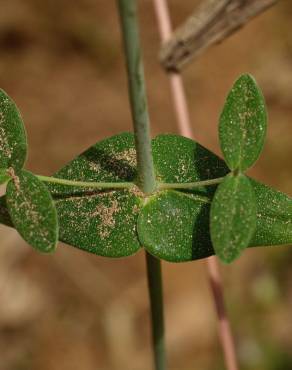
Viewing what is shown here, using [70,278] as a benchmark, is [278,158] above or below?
above

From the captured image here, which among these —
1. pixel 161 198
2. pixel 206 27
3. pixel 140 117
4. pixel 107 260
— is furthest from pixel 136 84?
pixel 107 260

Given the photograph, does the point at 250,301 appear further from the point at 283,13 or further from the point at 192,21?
the point at 192,21

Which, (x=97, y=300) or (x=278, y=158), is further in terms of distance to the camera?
(x=278, y=158)

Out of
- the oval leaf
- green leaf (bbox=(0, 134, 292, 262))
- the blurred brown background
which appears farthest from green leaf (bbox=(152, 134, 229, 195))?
the blurred brown background

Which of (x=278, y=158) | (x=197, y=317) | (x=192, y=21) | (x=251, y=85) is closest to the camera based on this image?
(x=251, y=85)

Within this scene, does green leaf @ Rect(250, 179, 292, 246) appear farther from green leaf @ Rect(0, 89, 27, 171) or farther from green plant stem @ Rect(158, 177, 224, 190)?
green leaf @ Rect(0, 89, 27, 171)

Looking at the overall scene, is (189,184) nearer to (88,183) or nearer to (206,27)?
(88,183)

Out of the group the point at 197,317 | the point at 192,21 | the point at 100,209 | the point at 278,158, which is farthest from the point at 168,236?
the point at 278,158
